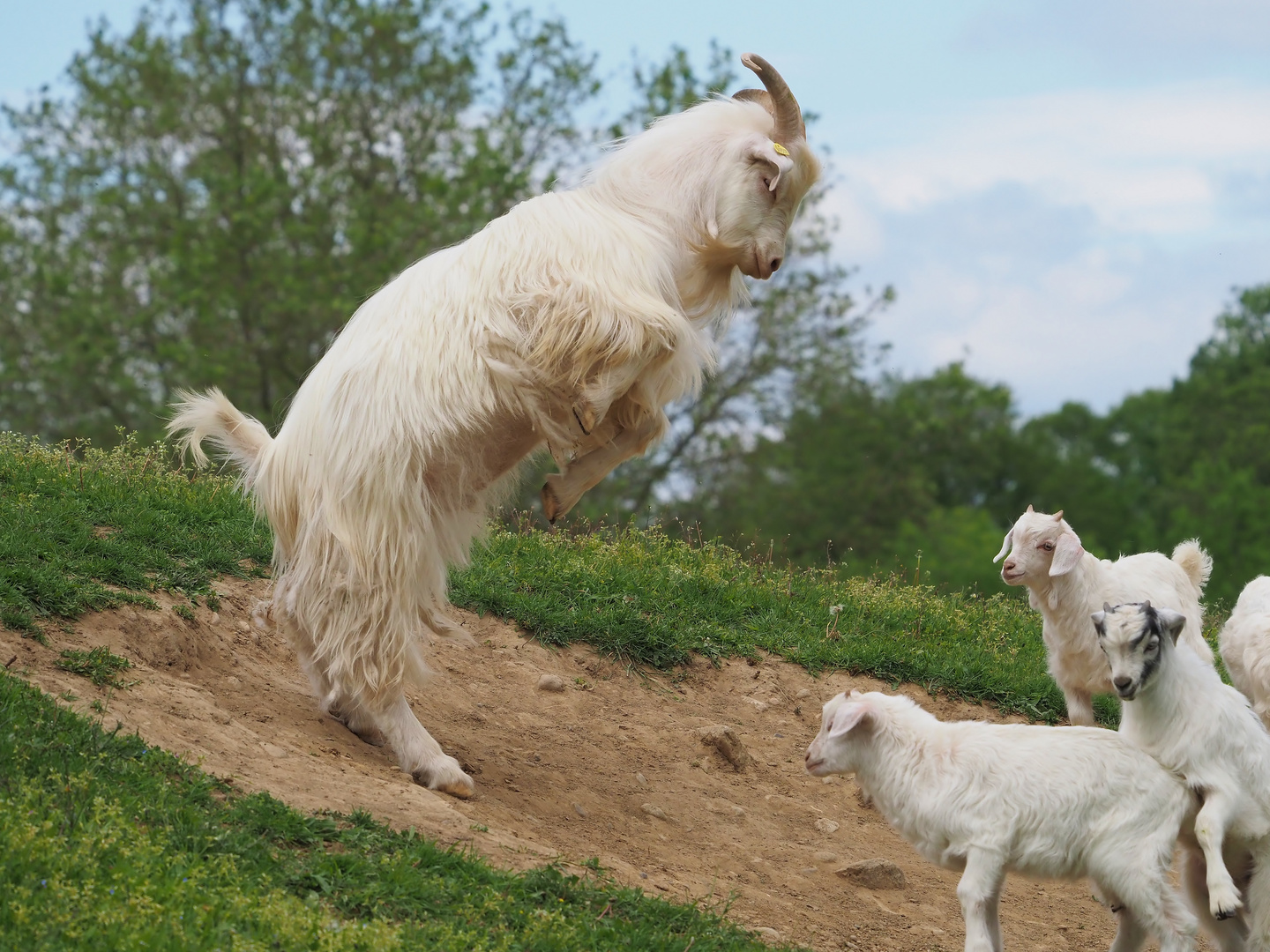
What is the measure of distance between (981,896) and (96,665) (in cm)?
382

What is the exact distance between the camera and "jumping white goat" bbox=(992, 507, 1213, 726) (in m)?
7.26

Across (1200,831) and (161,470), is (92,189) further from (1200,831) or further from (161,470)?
(1200,831)

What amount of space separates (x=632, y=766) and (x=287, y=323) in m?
15.4

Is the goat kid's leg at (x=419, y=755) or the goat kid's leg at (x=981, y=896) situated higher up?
the goat kid's leg at (x=981, y=896)

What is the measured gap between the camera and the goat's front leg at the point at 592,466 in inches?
244

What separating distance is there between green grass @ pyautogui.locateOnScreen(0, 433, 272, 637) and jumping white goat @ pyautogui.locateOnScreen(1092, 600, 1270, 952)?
15.4 feet

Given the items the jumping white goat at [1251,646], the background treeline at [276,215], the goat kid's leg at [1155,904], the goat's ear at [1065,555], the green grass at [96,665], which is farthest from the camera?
the background treeline at [276,215]

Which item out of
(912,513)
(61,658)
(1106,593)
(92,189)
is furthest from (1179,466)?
(61,658)

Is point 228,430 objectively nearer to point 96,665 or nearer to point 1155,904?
point 96,665

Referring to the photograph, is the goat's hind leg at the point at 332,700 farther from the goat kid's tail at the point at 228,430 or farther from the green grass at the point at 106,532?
the green grass at the point at 106,532

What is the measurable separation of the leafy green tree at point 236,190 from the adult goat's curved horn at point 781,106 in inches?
548

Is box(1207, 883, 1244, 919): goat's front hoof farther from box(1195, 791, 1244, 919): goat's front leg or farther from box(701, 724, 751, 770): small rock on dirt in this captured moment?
box(701, 724, 751, 770): small rock on dirt

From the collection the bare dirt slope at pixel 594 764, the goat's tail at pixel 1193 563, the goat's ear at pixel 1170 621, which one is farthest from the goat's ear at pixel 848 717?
the goat's tail at pixel 1193 563

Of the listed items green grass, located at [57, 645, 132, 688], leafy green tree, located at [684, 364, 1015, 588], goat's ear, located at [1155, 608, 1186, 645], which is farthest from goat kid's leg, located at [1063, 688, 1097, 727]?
leafy green tree, located at [684, 364, 1015, 588]
